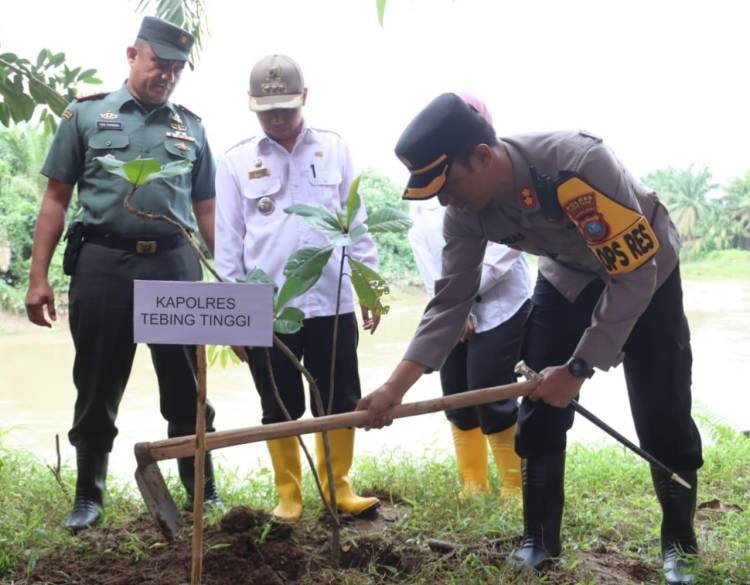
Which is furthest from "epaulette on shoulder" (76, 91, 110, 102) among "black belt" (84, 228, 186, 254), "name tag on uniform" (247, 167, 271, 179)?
"name tag on uniform" (247, 167, 271, 179)

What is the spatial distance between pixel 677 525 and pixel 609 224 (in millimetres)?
849

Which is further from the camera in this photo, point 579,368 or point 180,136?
point 180,136

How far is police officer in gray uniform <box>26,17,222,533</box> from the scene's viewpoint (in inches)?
99.3

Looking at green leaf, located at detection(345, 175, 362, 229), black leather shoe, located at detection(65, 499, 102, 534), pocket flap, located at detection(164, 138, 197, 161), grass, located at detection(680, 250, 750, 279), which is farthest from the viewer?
grass, located at detection(680, 250, 750, 279)

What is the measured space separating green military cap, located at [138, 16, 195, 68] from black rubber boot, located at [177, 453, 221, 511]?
47.5 inches

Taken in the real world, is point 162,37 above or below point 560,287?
above

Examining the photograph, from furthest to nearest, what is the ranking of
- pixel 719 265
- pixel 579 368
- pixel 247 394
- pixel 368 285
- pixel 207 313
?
1. pixel 719 265
2. pixel 247 394
3. pixel 368 285
4. pixel 579 368
5. pixel 207 313

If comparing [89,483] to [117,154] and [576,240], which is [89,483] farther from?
[576,240]

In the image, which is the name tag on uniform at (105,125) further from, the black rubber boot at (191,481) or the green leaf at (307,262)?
the black rubber boot at (191,481)

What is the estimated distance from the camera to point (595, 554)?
2334 mm

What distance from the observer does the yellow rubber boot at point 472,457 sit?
9.34 feet

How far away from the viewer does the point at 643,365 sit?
6.71ft

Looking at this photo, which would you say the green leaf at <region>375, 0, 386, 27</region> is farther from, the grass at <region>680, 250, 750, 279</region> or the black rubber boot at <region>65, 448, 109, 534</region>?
the grass at <region>680, 250, 750, 279</region>

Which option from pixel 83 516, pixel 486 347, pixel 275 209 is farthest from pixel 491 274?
pixel 83 516
